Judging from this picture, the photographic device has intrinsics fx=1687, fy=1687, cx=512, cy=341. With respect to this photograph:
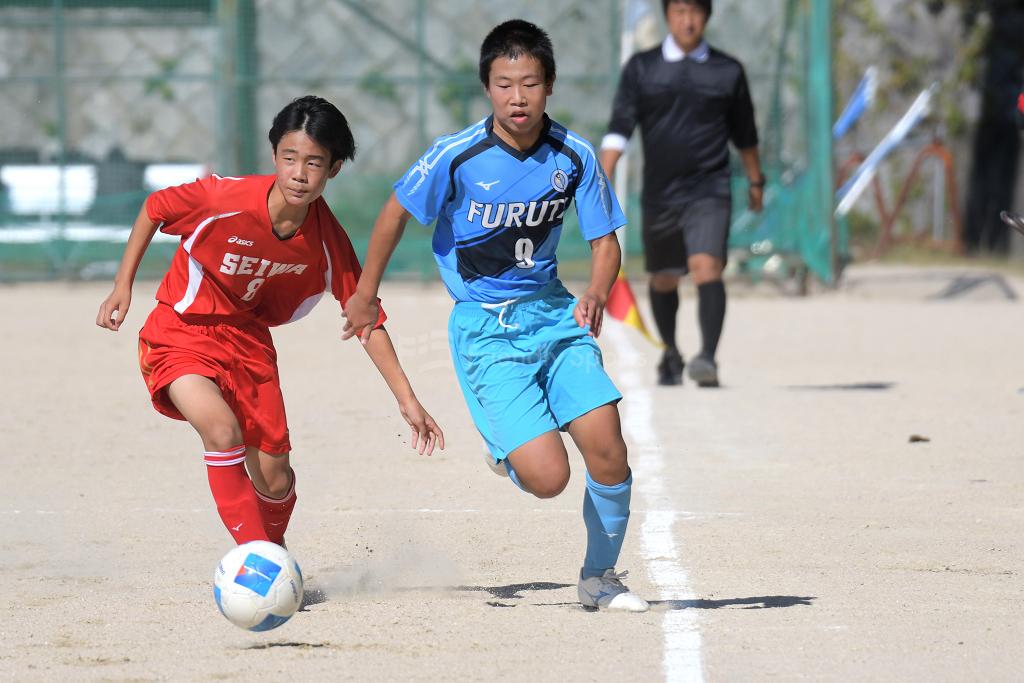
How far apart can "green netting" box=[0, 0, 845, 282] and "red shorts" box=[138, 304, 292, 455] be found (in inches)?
422

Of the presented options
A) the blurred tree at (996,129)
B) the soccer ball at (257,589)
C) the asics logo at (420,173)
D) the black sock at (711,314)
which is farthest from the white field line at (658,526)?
the blurred tree at (996,129)

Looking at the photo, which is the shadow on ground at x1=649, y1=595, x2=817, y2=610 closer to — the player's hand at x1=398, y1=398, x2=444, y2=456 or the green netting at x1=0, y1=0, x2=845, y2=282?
the player's hand at x1=398, y1=398, x2=444, y2=456

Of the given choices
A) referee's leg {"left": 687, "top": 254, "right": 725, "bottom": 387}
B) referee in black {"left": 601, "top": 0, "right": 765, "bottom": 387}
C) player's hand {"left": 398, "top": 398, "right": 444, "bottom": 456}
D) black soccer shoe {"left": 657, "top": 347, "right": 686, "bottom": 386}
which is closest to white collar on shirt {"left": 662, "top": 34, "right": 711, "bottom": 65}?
referee in black {"left": 601, "top": 0, "right": 765, "bottom": 387}

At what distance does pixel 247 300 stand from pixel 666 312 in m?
4.83

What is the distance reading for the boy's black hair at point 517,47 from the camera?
4.84m

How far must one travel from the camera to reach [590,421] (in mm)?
4809

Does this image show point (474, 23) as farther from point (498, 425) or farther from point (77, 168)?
point (498, 425)

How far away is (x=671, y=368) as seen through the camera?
9.58 m

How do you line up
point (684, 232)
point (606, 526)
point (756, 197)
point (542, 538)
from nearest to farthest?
1. point (606, 526)
2. point (542, 538)
3. point (684, 232)
4. point (756, 197)

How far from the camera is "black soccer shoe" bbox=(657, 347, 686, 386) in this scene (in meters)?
9.55

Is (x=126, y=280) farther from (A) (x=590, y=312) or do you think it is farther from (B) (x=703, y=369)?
(B) (x=703, y=369)

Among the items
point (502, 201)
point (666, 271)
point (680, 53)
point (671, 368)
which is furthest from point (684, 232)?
point (502, 201)

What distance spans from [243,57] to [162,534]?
10.9 metres

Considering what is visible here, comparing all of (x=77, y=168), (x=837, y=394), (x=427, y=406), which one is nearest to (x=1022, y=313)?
(x=837, y=394)
